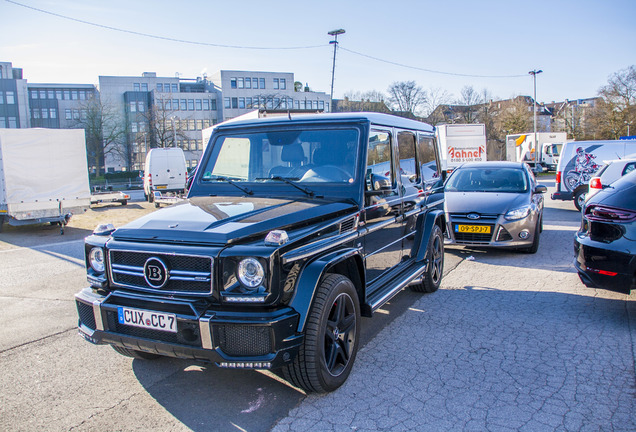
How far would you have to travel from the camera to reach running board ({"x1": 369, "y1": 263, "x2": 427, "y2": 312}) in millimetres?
4112

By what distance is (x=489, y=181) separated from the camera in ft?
31.7

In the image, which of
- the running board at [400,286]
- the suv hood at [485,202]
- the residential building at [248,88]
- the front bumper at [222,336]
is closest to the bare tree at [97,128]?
the residential building at [248,88]

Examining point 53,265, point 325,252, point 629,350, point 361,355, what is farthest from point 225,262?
point 53,265

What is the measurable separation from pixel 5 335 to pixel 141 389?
7.48 feet

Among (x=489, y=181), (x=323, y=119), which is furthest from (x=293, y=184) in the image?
(x=489, y=181)

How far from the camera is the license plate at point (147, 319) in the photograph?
3.02 metres

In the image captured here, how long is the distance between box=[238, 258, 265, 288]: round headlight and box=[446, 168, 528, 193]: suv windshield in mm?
7317

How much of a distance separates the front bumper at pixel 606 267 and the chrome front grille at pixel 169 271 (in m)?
4.00

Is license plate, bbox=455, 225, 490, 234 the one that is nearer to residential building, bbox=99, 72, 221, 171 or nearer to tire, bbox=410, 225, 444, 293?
tire, bbox=410, 225, 444, 293

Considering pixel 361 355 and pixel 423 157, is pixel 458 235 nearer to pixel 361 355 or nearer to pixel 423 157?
pixel 423 157

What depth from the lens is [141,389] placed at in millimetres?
3666

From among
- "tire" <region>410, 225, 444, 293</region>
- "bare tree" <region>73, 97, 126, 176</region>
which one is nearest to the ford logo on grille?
"tire" <region>410, 225, 444, 293</region>

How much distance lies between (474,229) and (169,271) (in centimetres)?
655

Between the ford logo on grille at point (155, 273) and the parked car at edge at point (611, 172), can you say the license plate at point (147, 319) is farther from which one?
the parked car at edge at point (611, 172)
